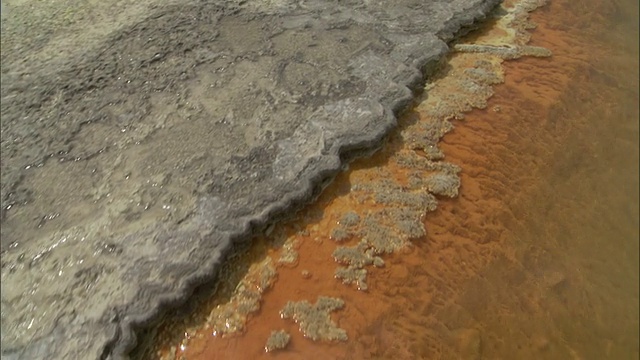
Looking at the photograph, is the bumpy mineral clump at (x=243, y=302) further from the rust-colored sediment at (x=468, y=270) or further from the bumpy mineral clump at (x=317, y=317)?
the bumpy mineral clump at (x=317, y=317)

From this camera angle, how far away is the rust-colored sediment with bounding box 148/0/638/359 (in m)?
2.11

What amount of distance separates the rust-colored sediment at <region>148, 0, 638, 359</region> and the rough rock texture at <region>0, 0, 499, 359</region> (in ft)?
0.62

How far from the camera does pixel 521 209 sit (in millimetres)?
2568

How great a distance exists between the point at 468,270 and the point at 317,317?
2.40 ft

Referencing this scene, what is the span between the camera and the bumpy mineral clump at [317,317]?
2.11 meters

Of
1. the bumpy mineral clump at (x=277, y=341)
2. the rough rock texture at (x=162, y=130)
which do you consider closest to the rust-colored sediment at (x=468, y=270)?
the bumpy mineral clump at (x=277, y=341)

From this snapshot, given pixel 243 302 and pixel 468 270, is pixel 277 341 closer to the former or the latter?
pixel 243 302

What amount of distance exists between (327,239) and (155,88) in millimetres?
1421

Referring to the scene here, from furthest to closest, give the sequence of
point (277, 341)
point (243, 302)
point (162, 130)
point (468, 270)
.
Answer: point (162, 130) < point (468, 270) < point (243, 302) < point (277, 341)

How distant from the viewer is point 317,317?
7.09 ft

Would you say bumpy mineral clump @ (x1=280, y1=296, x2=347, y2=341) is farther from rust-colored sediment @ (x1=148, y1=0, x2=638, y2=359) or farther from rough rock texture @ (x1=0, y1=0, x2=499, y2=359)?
rough rock texture @ (x1=0, y1=0, x2=499, y2=359)

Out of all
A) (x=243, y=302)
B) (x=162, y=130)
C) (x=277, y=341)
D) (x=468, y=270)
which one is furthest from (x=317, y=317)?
(x=162, y=130)

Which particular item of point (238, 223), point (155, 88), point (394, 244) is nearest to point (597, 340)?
point (394, 244)

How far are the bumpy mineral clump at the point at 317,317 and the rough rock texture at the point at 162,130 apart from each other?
39 centimetres
